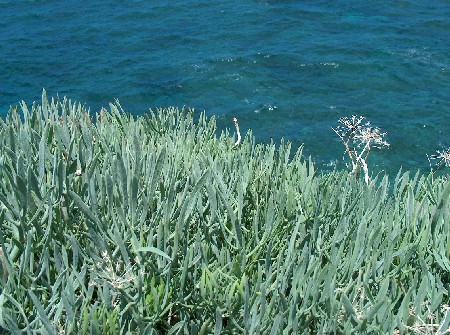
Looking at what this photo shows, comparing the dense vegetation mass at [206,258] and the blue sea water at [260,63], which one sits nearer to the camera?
the dense vegetation mass at [206,258]

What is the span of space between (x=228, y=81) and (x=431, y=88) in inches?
111

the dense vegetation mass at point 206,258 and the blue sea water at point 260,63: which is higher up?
the dense vegetation mass at point 206,258

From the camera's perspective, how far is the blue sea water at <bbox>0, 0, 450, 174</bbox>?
8.66 metres

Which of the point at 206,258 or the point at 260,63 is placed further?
the point at 260,63

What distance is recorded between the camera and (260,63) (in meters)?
10.2

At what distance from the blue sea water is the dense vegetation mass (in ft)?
16.9

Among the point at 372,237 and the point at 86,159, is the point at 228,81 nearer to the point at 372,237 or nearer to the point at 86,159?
the point at 86,159

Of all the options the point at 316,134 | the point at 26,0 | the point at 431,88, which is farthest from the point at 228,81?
the point at 26,0

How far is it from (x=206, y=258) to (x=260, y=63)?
8.14m

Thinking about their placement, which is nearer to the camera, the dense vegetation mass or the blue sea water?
the dense vegetation mass

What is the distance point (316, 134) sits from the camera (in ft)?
27.4

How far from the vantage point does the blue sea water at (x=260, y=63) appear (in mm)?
8656

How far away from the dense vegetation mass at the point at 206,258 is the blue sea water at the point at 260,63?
16.9 feet

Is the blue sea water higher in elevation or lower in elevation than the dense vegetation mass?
lower
